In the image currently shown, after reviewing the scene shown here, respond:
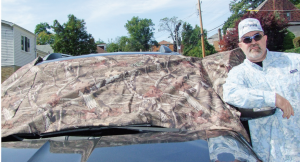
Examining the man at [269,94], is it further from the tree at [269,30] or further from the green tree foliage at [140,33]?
the green tree foliage at [140,33]

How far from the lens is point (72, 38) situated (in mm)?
29922

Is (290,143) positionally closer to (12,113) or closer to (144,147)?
(144,147)

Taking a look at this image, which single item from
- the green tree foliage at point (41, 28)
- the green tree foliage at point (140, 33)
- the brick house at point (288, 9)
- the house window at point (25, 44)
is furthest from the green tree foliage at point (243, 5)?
the green tree foliage at point (41, 28)

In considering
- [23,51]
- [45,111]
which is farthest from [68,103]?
[23,51]

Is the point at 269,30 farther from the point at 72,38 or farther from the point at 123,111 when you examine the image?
the point at 72,38


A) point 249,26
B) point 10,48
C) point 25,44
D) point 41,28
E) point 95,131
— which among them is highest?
point 41,28

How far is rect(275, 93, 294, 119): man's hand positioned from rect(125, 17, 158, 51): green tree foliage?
58.8m

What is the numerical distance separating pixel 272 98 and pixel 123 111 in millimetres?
1102

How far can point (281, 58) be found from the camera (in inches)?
75.6

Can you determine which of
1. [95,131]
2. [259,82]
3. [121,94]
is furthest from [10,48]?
[259,82]

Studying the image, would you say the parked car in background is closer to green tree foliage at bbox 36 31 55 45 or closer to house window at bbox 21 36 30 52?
house window at bbox 21 36 30 52

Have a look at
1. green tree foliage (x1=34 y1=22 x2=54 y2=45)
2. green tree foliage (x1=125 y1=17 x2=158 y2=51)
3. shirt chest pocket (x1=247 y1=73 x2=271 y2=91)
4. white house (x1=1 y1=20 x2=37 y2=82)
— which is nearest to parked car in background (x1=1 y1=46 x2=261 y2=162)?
shirt chest pocket (x1=247 y1=73 x2=271 y2=91)

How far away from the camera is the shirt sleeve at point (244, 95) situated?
1.69m

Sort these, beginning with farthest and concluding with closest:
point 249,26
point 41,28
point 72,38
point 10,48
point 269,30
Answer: point 41,28 < point 72,38 < point 269,30 < point 10,48 < point 249,26
